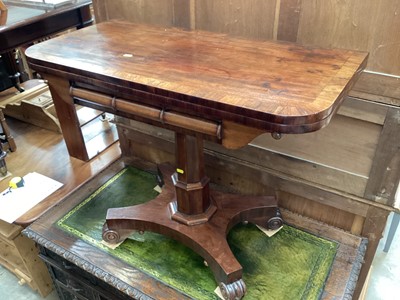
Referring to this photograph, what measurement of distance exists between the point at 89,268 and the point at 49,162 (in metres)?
0.70

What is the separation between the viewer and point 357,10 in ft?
3.20

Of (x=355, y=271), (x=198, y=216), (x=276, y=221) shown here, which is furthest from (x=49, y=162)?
(x=355, y=271)

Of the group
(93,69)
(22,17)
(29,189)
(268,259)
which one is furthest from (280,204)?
(22,17)

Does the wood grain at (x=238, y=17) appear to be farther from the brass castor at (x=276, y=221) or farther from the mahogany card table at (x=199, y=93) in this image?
the brass castor at (x=276, y=221)

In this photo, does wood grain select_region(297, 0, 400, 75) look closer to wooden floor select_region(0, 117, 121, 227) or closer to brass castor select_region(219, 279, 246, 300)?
brass castor select_region(219, 279, 246, 300)

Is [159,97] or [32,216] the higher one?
[159,97]

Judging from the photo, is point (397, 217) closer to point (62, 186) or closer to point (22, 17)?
point (62, 186)

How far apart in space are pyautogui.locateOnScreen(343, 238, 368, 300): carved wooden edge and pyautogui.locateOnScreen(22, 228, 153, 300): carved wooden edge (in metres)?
0.58

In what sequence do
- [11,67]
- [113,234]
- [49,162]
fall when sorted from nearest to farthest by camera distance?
[113,234] → [49,162] → [11,67]

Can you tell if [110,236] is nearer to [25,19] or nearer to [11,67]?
[25,19]

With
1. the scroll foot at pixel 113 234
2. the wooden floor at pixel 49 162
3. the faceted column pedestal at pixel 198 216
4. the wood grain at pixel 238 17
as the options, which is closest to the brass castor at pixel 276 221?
the faceted column pedestal at pixel 198 216

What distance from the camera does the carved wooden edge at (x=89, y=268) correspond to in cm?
114

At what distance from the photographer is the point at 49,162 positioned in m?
1.74

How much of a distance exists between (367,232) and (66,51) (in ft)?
3.65
